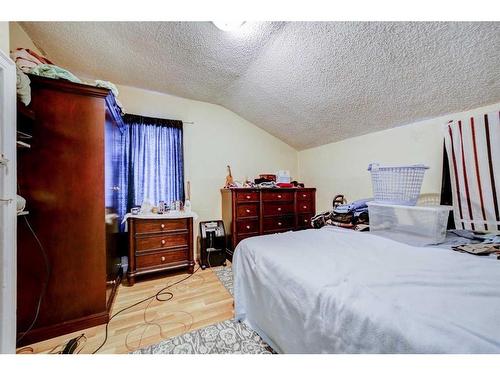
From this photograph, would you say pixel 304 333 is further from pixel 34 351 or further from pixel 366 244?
pixel 34 351

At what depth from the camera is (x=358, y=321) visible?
62 cm

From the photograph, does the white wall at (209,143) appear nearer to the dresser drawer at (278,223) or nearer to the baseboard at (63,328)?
the dresser drawer at (278,223)

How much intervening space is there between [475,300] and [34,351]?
2.22 m

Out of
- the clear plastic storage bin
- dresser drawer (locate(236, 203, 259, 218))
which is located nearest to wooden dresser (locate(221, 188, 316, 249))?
dresser drawer (locate(236, 203, 259, 218))

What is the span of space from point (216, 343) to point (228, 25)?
2.26 meters

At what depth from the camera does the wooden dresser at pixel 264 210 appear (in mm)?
2570

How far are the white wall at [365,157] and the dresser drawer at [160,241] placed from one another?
2218 mm

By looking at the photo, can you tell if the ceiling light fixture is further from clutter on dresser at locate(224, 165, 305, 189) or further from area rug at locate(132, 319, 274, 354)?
area rug at locate(132, 319, 274, 354)

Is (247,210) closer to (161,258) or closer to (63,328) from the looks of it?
(161,258)

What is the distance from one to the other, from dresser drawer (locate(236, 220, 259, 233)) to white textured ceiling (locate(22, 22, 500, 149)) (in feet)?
5.34

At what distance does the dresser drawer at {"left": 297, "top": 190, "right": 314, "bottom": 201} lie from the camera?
3010 millimetres

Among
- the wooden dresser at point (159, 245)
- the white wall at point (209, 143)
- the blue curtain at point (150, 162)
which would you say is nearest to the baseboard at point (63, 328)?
the wooden dresser at point (159, 245)

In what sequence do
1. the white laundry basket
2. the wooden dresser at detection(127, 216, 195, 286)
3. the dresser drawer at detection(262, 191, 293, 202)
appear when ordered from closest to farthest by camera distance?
the white laundry basket
the wooden dresser at detection(127, 216, 195, 286)
the dresser drawer at detection(262, 191, 293, 202)
